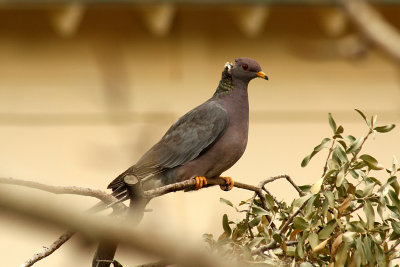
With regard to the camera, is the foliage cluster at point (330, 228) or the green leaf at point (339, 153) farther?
the green leaf at point (339, 153)

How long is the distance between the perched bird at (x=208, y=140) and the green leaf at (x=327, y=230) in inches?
56.1

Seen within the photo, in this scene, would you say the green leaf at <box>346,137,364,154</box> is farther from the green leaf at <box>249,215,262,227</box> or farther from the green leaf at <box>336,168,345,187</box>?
the green leaf at <box>249,215,262,227</box>

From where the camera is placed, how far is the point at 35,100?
336 inches

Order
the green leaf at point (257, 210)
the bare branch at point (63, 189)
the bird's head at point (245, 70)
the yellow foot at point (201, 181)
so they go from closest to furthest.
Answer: the bare branch at point (63, 189) → the green leaf at point (257, 210) → the yellow foot at point (201, 181) → the bird's head at point (245, 70)

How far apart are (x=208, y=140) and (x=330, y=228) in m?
1.73

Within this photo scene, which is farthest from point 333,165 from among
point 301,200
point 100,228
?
point 100,228

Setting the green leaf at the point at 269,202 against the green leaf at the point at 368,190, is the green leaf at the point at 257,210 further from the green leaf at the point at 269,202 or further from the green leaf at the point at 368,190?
the green leaf at the point at 368,190

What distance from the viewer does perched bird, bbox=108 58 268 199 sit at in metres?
4.34

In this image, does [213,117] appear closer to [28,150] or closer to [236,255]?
[236,255]

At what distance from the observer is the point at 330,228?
Answer: 2814mm

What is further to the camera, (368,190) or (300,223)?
(368,190)

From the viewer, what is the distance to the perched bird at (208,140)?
4.34 meters

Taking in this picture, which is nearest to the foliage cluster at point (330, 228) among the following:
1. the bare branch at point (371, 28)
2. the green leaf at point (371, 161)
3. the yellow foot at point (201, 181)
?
the green leaf at point (371, 161)

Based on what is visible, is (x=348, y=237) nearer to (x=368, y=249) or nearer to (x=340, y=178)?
(x=368, y=249)
